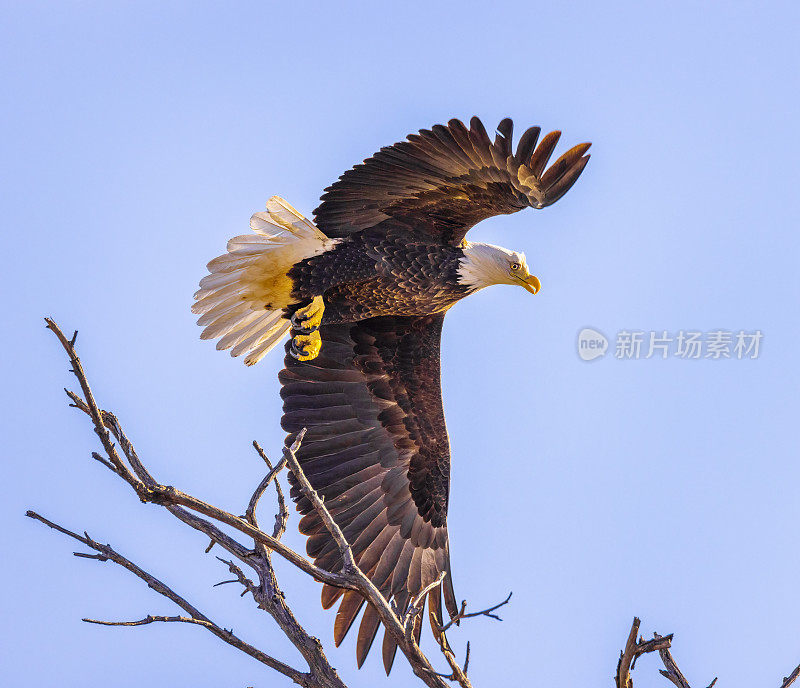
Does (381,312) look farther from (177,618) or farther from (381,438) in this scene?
(177,618)

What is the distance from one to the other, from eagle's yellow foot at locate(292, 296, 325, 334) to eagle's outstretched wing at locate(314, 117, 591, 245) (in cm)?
49

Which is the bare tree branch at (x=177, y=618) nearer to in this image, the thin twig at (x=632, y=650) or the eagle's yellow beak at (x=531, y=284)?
the thin twig at (x=632, y=650)

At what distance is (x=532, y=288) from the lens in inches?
239

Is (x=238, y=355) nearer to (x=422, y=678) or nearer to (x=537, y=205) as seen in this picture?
(x=537, y=205)

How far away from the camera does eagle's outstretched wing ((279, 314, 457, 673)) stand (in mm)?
6527

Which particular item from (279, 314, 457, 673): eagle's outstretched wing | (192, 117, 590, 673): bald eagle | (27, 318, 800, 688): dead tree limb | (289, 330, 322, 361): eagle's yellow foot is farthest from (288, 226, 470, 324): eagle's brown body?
(27, 318, 800, 688): dead tree limb

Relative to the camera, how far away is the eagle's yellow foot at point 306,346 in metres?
6.42

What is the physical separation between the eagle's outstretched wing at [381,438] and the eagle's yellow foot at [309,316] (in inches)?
16.5

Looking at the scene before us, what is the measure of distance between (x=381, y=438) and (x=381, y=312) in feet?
3.33

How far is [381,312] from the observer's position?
20.9 ft

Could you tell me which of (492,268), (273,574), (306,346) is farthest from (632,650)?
(306,346)

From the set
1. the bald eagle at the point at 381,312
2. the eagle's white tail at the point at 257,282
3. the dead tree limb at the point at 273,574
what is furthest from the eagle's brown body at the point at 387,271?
the dead tree limb at the point at 273,574

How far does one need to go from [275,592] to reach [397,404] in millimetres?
2997

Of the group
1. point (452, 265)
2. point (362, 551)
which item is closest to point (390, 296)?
point (452, 265)
